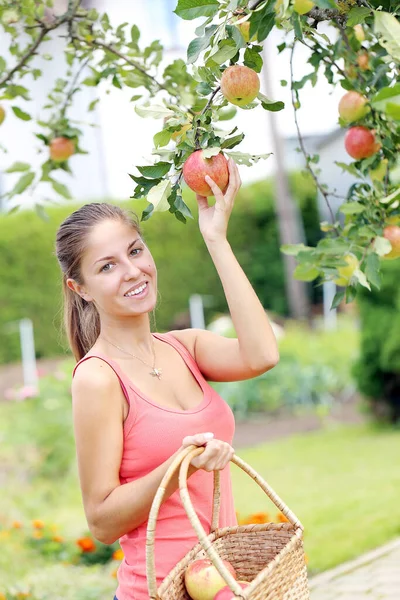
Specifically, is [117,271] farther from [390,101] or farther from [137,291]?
[390,101]

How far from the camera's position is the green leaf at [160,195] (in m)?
1.69

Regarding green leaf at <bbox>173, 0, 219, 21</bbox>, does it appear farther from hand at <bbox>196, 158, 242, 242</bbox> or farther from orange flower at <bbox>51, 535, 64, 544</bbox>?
orange flower at <bbox>51, 535, 64, 544</bbox>

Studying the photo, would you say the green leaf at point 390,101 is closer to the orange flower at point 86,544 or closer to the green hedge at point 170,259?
the orange flower at point 86,544

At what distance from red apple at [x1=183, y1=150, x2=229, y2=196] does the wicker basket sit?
532mm

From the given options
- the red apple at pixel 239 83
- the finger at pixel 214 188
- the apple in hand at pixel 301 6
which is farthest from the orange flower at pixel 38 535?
the apple in hand at pixel 301 6

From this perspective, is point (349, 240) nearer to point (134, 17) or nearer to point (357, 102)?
point (357, 102)

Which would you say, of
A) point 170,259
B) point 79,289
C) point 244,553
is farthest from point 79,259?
point 170,259

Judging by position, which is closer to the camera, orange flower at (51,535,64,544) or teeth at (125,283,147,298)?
teeth at (125,283,147,298)

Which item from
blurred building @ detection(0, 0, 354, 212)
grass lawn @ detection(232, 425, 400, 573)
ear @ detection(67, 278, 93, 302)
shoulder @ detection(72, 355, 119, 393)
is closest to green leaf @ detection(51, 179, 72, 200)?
ear @ detection(67, 278, 93, 302)

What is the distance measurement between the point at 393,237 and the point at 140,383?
0.81m

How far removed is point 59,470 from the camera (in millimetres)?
5953

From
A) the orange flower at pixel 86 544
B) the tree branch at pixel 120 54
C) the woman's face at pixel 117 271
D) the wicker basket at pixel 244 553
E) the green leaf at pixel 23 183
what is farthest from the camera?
the orange flower at pixel 86 544

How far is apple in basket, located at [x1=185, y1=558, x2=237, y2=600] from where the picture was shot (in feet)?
4.92

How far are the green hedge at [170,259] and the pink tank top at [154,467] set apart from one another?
814cm
